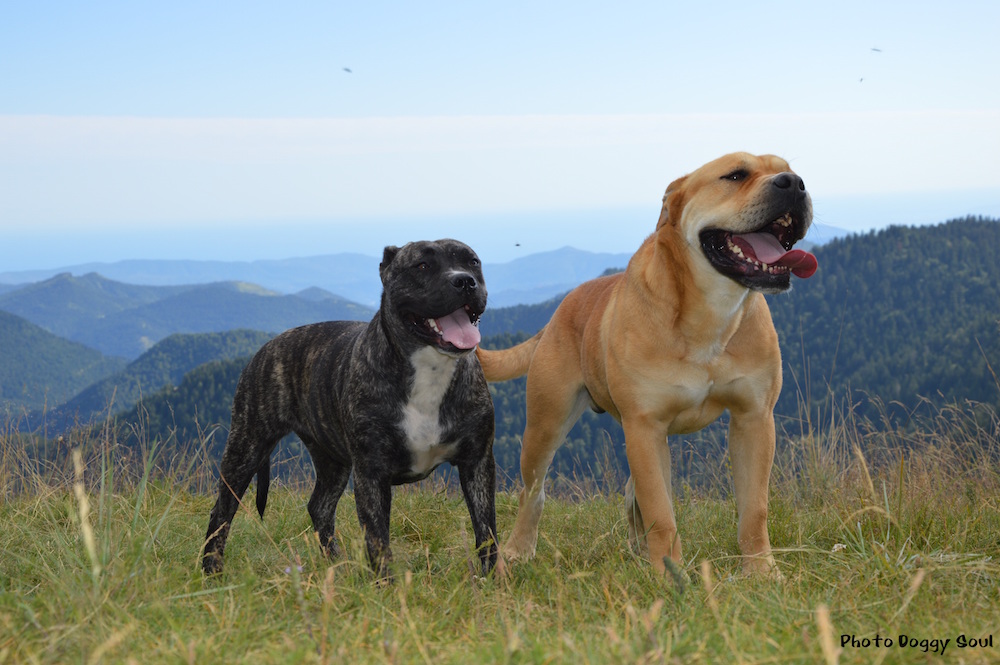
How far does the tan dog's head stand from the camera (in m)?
4.54

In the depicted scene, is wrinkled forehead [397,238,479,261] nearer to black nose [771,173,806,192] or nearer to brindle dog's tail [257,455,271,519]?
black nose [771,173,806,192]

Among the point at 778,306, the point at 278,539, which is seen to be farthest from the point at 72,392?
the point at 278,539

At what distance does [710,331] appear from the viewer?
16.1 ft

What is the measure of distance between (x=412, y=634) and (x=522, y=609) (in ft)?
3.22

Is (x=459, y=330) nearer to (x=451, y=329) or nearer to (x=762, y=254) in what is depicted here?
(x=451, y=329)

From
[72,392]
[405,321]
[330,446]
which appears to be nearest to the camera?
[405,321]

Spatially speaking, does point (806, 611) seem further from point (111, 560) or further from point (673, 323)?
point (111, 560)

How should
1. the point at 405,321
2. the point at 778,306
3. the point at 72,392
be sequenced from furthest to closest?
1. the point at 72,392
2. the point at 778,306
3. the point at 405,321

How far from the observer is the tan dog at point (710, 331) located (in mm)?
4637

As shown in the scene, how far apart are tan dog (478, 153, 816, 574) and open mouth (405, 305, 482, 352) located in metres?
0.88

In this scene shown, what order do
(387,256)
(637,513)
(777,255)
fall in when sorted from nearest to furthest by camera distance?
1. (777,255)
2. (387,256)
3. (637,513)

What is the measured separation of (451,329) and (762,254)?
1.75 m

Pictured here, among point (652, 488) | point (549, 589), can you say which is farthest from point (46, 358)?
point (549, 589)

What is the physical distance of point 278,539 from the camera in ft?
20.8
